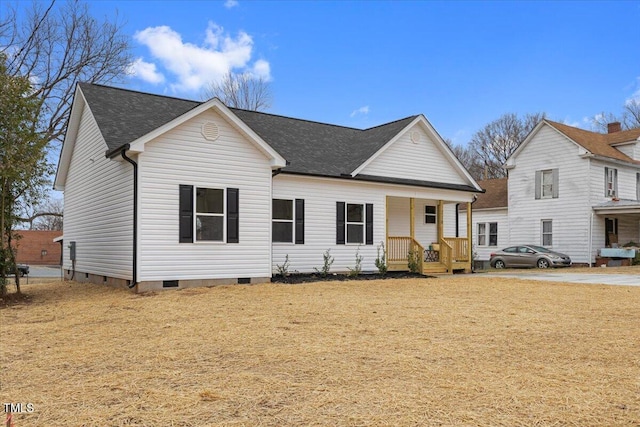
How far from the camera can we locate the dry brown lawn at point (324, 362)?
13.2 ft

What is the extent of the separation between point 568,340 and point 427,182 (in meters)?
12.4

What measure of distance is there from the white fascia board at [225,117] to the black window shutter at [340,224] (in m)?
3.23

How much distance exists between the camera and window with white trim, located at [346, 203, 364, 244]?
16906 millimetres

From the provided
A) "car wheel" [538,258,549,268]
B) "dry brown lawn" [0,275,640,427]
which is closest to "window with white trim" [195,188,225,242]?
"dry brown lawn" [0,275,640,427]

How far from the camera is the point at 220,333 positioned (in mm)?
7227

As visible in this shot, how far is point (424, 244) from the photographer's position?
2003cm

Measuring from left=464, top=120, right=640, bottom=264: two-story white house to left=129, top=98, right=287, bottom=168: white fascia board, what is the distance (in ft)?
58.1

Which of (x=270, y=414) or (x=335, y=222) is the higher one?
(x=335, y=222)

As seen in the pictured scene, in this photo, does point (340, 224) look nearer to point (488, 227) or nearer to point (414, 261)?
point (414, 261)

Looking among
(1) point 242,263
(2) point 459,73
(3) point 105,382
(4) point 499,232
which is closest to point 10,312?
(1) point 242,263

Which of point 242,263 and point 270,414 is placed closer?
point 270,414

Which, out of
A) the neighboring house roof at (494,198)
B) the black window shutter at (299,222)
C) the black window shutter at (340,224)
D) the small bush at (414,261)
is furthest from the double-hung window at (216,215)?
the neighboring house roof at (494,198)

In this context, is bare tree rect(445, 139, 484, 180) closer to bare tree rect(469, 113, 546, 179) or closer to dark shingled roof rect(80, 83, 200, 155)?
bare tree rect(469, 113, 546, 179)

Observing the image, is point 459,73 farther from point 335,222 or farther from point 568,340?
point 568,340
